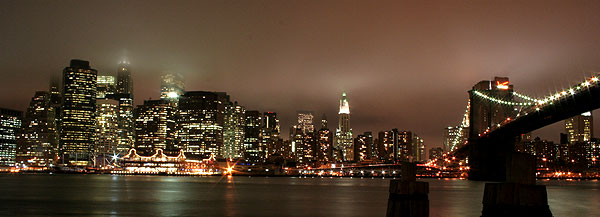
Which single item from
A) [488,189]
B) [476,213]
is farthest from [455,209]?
[488,189]

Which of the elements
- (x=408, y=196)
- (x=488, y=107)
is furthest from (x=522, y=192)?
(x=488, y=107)

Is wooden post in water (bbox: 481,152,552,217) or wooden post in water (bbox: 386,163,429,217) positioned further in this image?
wooden post in water (bbox: 386,163,429,217)

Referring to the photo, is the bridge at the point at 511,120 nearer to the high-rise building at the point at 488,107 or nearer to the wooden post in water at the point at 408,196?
the high-rise building at the point at 488,107

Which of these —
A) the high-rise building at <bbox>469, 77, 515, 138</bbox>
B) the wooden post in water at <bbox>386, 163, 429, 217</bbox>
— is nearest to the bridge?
the high-rise building at <bbox>469, 77, 515, 138</bbox>

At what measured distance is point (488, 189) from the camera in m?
10.8

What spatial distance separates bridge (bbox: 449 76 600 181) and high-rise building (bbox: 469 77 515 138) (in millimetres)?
162

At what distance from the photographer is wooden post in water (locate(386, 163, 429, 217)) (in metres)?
14.3

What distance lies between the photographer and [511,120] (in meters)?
75.4

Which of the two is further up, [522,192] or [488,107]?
[488,107]

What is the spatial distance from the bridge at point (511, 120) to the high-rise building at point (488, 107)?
0.53ft

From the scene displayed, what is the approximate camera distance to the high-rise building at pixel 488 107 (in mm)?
96500

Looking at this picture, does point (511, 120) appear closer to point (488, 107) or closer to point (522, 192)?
point (488, 107)

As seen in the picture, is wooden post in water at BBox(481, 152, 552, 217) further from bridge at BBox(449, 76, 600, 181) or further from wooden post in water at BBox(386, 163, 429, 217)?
bridge at BBox(449, 76, 600, 181)

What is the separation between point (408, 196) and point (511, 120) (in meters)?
65.5
